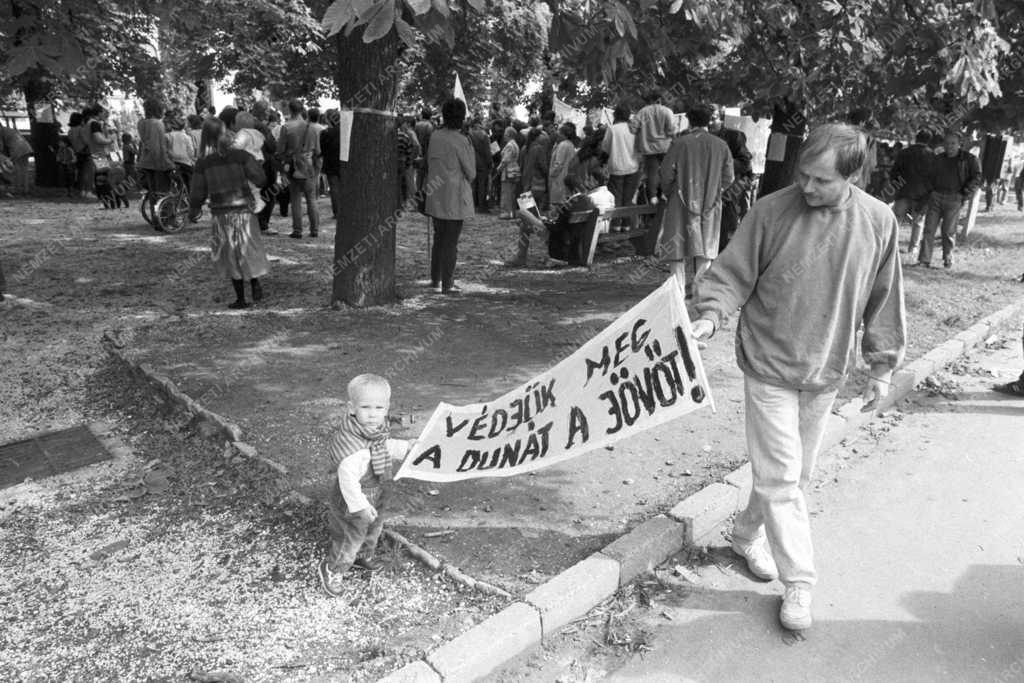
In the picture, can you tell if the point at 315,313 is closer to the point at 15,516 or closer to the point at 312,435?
the point at 312,435

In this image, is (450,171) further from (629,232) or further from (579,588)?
(579,588)

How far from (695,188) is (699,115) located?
721 millimetres

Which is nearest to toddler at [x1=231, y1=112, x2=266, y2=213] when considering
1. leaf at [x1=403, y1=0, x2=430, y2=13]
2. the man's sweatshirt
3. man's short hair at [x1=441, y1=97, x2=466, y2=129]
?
man's short hair at [x1=441, y1=97, x2=466, y2=129]

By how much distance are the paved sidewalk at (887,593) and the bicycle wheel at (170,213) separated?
1124 cm

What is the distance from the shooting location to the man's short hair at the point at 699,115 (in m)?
8.03

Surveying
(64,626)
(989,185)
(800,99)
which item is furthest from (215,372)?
(989,185)

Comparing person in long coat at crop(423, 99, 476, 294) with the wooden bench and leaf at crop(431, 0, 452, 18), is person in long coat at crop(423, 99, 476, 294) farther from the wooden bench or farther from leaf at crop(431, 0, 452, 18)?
leaf at crop(431, 0, 452, 18)

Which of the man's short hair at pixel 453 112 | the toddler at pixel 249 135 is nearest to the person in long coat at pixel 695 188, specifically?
the man's short hair at pixel 453 112

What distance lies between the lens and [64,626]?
133 inches

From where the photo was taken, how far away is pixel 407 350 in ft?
22.7

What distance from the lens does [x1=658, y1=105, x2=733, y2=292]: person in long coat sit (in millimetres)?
8070

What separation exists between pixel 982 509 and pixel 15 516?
542 centimetres

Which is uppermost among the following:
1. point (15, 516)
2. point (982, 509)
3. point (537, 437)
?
point (537, 437)

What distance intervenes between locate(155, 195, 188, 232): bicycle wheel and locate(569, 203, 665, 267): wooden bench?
683 cm
